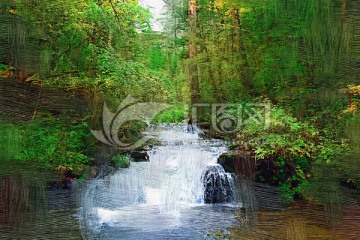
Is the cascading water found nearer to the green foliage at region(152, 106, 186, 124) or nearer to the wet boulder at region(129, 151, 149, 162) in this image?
the wet boulder at region(129, 151, 149, 162)

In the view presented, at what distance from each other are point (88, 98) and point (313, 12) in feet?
6.98

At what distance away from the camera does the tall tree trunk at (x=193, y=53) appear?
417 cm

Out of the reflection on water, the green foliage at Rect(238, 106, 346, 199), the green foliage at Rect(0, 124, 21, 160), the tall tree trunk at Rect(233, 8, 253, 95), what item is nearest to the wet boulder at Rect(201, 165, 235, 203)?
the green foliage at Rect(238, 106, 346, 199)

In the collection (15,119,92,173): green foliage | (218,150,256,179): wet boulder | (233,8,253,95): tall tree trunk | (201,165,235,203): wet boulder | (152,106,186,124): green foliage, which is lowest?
(201,165,235,203): wet boulder

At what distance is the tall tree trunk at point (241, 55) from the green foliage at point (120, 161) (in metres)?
1.58

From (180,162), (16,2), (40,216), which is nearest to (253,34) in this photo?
(180,162)

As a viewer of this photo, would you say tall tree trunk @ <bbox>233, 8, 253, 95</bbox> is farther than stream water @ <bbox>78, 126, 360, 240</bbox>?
Yes

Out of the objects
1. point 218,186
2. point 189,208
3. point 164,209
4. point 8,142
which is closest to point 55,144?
point 8,142

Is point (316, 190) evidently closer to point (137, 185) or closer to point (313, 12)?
point (313, 12)

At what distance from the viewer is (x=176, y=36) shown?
4.28 metres

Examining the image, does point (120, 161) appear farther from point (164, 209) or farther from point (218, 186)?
point (218, 186)

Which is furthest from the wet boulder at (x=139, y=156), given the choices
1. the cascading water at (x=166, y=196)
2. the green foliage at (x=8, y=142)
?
the green foliage at (x=8, y=142)

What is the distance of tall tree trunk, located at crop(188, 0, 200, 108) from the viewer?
417cm

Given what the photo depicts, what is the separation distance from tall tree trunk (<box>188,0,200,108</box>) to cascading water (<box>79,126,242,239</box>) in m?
0.48
